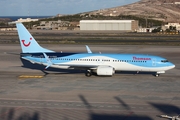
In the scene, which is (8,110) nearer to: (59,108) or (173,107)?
(59,108)

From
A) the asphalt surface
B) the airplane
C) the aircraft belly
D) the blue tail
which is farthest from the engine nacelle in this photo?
the blue tail

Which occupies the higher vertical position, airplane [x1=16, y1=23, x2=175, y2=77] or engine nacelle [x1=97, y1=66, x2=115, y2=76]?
airplane [x1=16, y1=23, x2=175, y2=77]

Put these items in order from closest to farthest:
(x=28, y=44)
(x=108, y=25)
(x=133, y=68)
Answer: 1. (x=133, y=68)
2. (x=28, y=44)
3. (x=108, y=25)

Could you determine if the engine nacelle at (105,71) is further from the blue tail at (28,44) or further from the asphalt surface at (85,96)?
the blue tail at (28,44)

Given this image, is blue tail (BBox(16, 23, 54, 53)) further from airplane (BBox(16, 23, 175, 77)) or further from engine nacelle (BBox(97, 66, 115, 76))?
engine nacelle (BBox(97, 66, 115, 76))

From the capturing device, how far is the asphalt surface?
28781 mm

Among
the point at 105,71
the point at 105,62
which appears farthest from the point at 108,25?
the point at 105,71

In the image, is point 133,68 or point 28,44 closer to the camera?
point 133,68

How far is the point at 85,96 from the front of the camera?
3497 centimetres

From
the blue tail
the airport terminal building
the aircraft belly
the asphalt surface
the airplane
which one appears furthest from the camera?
the airport terminal building

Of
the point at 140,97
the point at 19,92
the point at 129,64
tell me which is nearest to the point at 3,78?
the point at 19,92

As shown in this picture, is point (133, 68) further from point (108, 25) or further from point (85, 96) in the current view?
point (108, 25)

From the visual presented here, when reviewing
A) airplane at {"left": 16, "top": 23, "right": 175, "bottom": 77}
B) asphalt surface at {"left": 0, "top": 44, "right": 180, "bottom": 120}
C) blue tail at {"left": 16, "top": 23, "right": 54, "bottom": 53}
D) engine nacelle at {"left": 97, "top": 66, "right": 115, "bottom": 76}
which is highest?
blue tail at {"left": 16, "top": 23, "right": 54, "bottom": 53}

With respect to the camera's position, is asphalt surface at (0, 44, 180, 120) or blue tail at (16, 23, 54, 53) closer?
asphalt surface at (0, 44, 180, 120)
